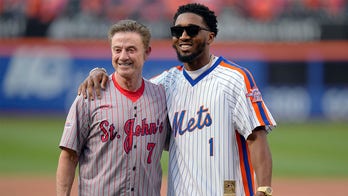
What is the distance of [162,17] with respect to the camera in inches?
690

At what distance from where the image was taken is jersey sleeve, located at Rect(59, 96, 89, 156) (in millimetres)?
3607

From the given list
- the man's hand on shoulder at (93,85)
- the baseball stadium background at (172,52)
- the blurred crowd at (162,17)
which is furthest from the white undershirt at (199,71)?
the blurred crowd at (162,17)

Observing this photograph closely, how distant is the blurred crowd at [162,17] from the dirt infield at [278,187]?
663 cm

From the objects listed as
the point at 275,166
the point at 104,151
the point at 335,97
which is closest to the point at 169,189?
the point at 104,151

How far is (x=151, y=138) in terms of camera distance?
3.74 meters

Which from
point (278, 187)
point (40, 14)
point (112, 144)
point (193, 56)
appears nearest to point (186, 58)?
point (193, 56)


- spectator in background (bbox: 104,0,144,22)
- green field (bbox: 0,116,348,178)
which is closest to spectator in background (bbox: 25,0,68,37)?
spectator in background (bbox: 104,0,144,22)

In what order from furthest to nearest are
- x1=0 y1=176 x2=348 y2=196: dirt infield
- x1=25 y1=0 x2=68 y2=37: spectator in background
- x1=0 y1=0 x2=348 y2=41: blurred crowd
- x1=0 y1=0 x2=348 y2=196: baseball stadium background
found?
x1=25 y1=0 x2=68 y2=37: spectator in background < x1=0 y1=0 x2=348 y2=41: blurred crowd < x1=0 y1=0 x2=348 y2=196: baseball stadium background < x1=0 y1=176 x2=348 y2=196: dirt infield

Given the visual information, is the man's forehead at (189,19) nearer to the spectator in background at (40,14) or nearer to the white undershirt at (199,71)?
the white undershirt at (199,71)

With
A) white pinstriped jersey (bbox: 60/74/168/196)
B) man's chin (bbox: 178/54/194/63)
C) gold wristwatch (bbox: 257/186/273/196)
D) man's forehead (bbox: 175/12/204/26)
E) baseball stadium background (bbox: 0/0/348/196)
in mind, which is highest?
baseball stadium background (bbox: 0/0/348/196)

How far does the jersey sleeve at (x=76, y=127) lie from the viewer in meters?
3.61

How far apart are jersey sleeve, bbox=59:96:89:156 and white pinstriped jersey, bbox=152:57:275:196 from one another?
0.49m

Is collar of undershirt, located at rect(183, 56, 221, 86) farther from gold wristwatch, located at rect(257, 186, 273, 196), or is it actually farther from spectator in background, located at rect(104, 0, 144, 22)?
spectator in background, located at rect(104, 0, 144, 22)

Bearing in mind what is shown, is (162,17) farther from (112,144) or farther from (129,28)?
(112,144)
